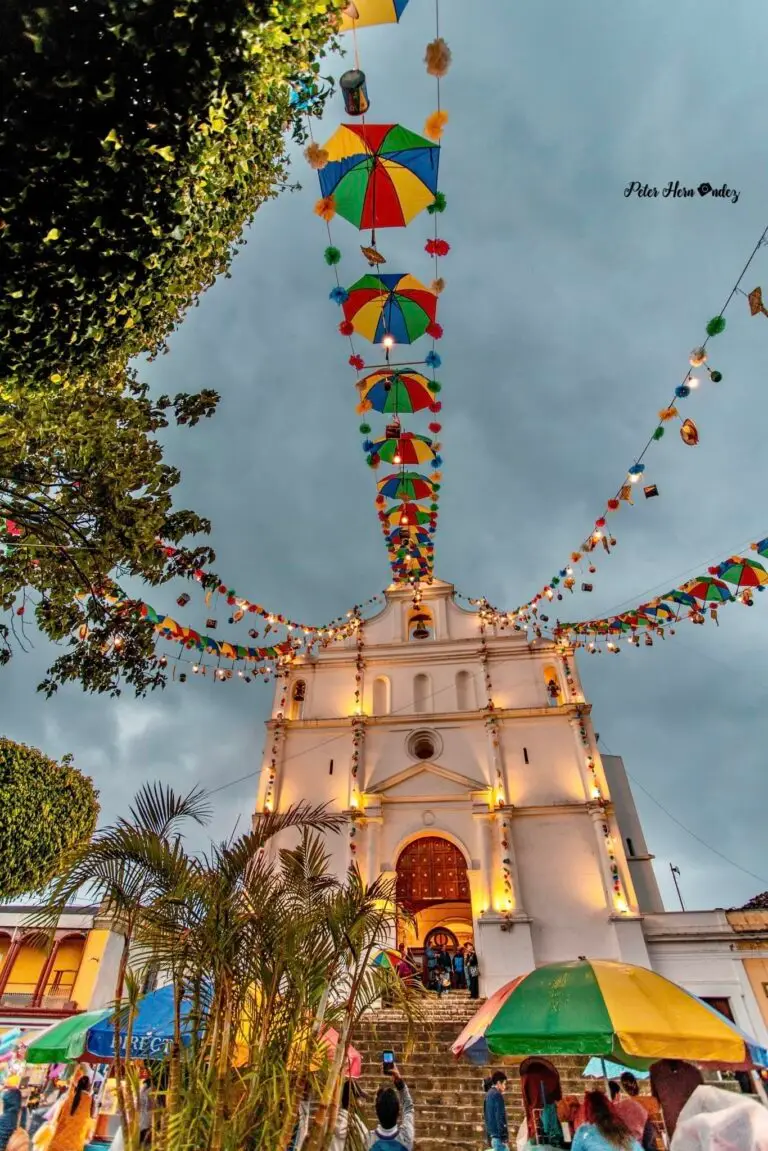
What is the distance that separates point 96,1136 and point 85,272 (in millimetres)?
13168

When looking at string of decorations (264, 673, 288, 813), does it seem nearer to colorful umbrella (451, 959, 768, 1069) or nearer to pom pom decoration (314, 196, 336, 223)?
colorful umbrella (451, 959, 768, 1069)

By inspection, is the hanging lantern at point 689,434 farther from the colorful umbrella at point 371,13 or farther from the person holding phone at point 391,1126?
the person holding phone at point 391,1126

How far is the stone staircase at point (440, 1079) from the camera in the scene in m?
9.35

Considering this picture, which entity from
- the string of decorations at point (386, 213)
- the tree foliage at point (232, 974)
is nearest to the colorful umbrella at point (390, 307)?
the string of decorations at point (386, 213)

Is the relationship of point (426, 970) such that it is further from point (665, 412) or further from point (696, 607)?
point (665, 412)

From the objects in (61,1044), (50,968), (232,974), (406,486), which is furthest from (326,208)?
(50,968)

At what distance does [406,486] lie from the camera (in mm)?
13750

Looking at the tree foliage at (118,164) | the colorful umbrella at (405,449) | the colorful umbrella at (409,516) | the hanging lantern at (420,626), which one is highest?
the hanging lantern at (420,626)

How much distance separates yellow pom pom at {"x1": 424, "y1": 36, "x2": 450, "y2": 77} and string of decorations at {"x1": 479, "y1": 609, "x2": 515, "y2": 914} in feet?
56.2

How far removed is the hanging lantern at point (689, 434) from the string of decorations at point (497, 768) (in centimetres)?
1261

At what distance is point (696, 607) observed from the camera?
13.1m

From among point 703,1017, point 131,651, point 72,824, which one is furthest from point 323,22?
point 72,824

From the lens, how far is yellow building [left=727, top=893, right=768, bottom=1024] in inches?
560

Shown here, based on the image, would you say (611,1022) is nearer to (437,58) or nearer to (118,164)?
(118,164)
